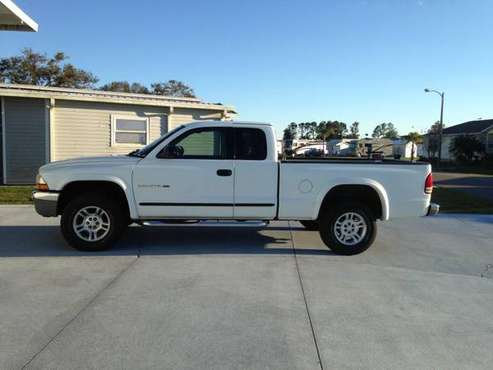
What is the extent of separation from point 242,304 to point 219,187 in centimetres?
239

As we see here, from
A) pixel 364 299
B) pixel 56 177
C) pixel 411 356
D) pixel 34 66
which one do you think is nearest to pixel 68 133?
pixel 56 177

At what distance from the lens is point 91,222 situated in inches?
271

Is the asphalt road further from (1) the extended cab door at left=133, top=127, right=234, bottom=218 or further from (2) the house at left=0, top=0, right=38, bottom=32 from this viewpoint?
(2) the house at left=0, top=0, right=38, bottom=32

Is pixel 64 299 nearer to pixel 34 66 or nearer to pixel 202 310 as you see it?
pixel 202 310

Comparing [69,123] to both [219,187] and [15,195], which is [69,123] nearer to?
[15,195]

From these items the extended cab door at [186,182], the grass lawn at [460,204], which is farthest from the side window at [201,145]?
the grass lawn at [460,204]

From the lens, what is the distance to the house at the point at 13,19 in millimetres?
10936

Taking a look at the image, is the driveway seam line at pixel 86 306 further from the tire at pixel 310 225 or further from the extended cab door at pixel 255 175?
the tire at pixel 310 225

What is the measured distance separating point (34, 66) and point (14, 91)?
96.4 ft

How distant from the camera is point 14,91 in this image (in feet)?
51.6

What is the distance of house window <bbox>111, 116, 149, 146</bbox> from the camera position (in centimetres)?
1712

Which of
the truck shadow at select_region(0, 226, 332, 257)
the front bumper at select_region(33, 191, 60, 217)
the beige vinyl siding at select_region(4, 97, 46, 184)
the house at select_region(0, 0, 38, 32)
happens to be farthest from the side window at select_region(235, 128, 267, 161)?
the beige vinyl siding at select_region(4, 97, 46, 184)

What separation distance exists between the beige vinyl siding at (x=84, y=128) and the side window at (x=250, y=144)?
11.1 m

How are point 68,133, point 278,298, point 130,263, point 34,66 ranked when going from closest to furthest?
point 278,298, point 130,263, point 68,133, point 34,66
